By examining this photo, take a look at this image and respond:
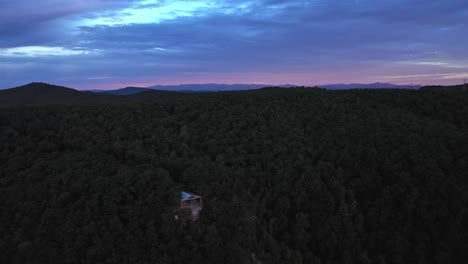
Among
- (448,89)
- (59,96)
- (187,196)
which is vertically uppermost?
(448,89)

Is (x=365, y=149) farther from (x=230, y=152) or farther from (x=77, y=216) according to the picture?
(x=77, y=216)

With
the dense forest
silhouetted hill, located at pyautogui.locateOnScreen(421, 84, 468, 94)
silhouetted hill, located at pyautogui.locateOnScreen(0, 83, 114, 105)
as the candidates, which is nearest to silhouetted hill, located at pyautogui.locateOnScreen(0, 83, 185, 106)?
silhouetted hill, located at pyautogui.locateOnScreen(0, 83, 114, 105)

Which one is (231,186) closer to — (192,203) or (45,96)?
(192,203)

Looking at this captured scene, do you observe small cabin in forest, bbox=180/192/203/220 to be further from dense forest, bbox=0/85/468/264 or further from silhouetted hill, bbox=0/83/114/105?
silhouetted hill, bbox=0/83/114/105

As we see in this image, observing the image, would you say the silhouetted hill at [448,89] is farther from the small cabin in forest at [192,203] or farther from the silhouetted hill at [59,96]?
the small cabin in forest at [192,203]

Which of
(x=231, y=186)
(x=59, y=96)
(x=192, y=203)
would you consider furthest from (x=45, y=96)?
(x=231, y=186)

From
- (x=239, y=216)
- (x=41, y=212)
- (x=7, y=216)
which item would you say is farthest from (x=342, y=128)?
(x=7, y=216)
